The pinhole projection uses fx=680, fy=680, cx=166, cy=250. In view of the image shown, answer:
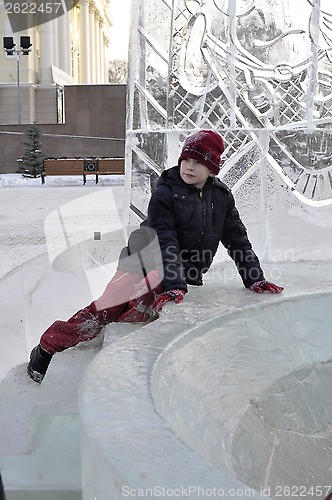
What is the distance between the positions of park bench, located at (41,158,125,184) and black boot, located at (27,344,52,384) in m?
16.5

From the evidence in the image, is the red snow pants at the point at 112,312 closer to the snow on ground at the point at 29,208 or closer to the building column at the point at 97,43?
the snow on ground at the point at 29,208

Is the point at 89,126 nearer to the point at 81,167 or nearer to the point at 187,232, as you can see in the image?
the point at 81,167

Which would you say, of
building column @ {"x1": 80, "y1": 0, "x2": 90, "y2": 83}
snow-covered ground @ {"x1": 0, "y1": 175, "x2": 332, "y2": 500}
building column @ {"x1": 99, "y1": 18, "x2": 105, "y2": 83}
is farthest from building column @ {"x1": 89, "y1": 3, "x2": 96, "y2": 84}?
snow-covered ground @ {"x1": 0, "y1": 175, "x2": 332, "y2": 500}

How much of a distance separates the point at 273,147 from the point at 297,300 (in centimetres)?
230

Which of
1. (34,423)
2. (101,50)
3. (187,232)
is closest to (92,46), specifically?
(101,50)

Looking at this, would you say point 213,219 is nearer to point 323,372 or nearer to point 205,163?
point 205,163

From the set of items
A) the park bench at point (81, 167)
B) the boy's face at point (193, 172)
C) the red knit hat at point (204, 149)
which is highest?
the red knit hat at point (204, 149)

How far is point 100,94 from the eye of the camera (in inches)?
979

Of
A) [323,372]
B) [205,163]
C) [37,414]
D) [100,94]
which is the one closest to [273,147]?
[205,163]

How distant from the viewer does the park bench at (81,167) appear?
1941 cm

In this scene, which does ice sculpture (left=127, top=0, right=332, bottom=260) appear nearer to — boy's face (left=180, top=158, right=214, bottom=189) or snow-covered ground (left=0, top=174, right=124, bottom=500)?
snow-covered ground (left=0, top=174, right=124, bottom=500)

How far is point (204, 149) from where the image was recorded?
2.85 metres

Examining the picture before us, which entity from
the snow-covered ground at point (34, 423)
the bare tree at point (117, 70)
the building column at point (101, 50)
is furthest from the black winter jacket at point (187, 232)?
the bare tree at point (117, 70)

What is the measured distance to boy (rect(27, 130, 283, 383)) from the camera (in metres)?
2.87
